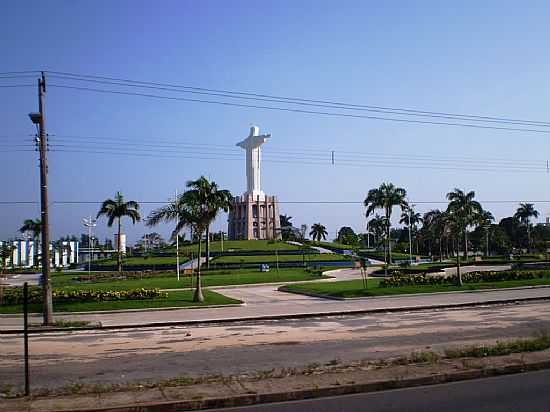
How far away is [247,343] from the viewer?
16.4 meters

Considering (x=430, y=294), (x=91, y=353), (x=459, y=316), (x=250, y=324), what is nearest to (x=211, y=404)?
(x=91, y=353)

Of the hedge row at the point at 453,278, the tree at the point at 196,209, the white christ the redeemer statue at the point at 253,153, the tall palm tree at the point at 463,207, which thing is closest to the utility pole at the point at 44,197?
the tree at the point at 196,209

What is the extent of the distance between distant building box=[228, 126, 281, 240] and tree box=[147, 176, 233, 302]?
85.6 meters

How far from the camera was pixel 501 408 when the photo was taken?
8000mm

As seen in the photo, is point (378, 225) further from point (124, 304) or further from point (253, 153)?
point (124, 304)

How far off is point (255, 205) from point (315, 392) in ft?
363

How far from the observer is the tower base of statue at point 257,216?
4683 inches

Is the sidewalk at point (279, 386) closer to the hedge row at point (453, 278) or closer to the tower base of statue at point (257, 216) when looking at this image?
the hedge row at point (453, 278)

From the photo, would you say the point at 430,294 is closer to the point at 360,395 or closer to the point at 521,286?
the point at 521,286

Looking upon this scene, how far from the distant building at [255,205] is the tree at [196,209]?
8556cm

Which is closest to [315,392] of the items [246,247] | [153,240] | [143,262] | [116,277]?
[116,277]

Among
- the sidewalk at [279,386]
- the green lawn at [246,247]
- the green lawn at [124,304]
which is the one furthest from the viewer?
the green lawn at [246,247]

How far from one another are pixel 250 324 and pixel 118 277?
112 feet

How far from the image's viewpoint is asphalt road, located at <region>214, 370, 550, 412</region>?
26.6 feet
